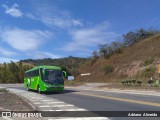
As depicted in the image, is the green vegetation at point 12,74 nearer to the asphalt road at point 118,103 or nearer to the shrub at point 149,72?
the shrub at point 149,72

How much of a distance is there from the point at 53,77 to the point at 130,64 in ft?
135

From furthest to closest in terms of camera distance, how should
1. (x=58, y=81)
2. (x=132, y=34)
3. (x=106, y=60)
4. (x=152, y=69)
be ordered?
(x=132, y=34) < (x=106, y=60) < (x=152, y=69) < (x=58, y=81)

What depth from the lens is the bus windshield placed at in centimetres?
3300

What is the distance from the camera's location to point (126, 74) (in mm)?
69625

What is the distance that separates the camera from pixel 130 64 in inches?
2840

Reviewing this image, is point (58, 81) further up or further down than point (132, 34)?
further down

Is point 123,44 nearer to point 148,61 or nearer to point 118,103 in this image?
point 148,61

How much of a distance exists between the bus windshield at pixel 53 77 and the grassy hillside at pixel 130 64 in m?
29.9

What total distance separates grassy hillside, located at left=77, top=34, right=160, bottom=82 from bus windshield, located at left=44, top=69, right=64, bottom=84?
29910 mm

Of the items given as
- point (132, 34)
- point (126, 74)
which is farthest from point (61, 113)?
point (132, 34)

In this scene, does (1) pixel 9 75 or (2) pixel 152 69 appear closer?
(2) pixel 152 69

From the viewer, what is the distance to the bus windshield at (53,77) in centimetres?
3300

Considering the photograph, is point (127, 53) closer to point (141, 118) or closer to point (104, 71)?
point (104, 71)

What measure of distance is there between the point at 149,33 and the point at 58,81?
61.3 m
